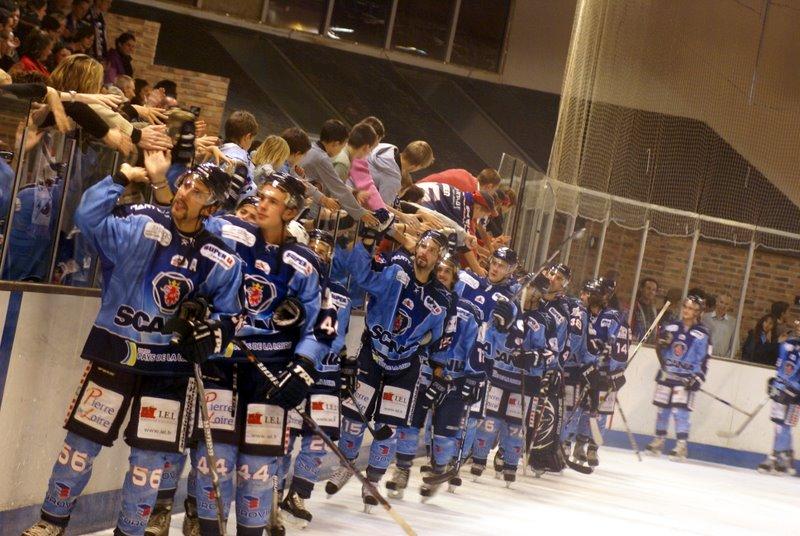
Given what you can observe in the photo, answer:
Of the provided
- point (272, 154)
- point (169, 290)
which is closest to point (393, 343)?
point (272, 154)

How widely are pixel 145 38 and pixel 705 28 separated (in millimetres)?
5597

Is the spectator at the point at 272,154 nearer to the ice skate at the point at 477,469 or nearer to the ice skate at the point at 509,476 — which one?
the ice skate at the point at 477,469

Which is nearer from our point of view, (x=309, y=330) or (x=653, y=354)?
(x=309, y=330)

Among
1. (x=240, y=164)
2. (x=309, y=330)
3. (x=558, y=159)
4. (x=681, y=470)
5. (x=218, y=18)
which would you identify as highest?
(x=218, y=18)

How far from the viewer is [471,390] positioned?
323 inches

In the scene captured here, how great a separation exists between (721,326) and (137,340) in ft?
35.8

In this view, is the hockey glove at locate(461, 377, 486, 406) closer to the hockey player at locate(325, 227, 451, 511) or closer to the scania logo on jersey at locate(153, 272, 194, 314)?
the hockey player at locate(325, 227, 451, 511)

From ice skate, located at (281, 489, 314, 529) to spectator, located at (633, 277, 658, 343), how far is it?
8.16 metres

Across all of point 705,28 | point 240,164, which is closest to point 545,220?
point 705,28

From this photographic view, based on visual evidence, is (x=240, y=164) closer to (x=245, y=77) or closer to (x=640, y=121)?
(x=640, y=121)

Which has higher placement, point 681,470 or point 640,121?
point 640,121

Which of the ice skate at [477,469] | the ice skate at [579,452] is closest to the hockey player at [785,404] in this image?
the ice skate at [579,452]

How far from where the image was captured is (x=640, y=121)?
1370 centimetres

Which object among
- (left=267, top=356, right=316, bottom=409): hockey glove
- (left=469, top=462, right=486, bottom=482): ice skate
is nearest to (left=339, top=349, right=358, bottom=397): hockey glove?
(left=267, top=356, right=316, bottom=409): hockey glove
